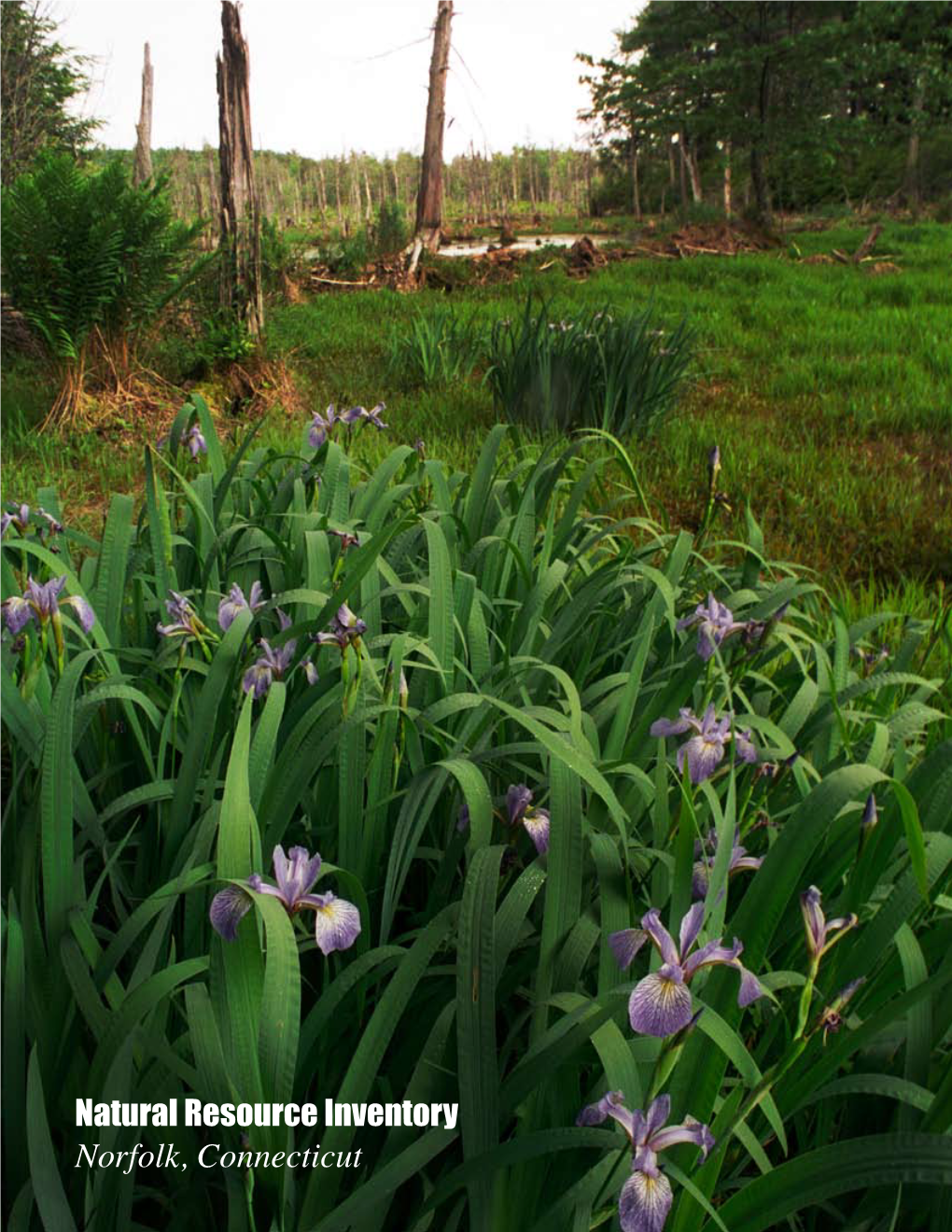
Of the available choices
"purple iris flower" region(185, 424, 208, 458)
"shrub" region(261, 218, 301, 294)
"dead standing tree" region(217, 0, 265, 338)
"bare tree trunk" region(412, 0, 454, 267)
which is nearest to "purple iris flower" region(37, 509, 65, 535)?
"purple iris flower" region(185, 424, 208, 458)

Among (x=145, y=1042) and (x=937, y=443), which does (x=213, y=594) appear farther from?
(x=937, y=443)

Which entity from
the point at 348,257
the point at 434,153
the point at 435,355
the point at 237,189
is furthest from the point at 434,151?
the point at 435,355

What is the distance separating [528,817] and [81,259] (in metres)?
4.42

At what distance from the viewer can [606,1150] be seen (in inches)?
33.4

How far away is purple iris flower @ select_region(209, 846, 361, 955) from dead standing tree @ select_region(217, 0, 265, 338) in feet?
15.9

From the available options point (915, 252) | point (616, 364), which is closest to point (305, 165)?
point (915, 252)

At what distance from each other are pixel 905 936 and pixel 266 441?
10.2ft

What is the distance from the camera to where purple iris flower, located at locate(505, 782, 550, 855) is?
39.8 inches

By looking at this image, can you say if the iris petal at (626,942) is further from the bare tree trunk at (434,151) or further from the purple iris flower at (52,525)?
the bare tree trunk at (434,151)

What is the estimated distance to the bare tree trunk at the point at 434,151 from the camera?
38.8 ft

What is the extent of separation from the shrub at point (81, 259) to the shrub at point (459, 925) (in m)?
3.42

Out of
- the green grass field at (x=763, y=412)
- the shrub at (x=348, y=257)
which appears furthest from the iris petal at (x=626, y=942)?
the shrub at (x=348, y=257)

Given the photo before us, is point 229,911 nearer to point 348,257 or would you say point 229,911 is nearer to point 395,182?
point 348,257

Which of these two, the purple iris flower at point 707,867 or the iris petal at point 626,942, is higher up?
the iris petal at point 626,942
